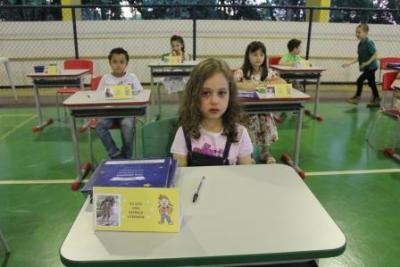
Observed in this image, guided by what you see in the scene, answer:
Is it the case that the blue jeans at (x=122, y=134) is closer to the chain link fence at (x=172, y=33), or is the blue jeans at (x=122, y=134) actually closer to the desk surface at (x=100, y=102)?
the desk surface at (x=100, y=102)

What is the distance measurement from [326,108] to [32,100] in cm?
501

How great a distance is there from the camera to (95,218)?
3.49ft

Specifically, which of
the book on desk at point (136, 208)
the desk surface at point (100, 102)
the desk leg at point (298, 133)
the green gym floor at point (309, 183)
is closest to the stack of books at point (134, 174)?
the book on desk at point (136, 208)

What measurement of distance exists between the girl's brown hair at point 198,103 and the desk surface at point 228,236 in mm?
514

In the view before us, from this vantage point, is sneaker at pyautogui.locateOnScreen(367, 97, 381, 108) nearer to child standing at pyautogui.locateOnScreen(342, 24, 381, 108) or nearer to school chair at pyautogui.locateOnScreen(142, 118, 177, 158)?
child standing at pyautogui.locateOnScreen(342, 24, 381, 108)

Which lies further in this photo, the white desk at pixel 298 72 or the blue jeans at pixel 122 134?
the white desk at pixel 298 72

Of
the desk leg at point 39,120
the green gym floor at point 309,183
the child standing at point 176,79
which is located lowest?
the green gym floor at point 309,183

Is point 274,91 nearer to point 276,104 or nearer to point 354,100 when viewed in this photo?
point 276,104

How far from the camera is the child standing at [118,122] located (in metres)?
3.47

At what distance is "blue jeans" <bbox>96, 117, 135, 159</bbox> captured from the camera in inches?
136

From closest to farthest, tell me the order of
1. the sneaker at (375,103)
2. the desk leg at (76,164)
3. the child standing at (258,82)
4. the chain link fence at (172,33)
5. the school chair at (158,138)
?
the school chair at (158,138) → the desk leg at (76,164) → the child standing at (258,82) → the sneaker at (375,103) → the chain link fence at (172,33)

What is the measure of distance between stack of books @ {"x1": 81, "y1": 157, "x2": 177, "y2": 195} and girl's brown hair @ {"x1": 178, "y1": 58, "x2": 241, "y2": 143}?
48cm

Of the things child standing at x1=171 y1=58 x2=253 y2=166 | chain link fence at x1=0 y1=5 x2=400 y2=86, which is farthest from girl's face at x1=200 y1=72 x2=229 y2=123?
chain link fence at x1=0 y1=5 x2=400 y2=86

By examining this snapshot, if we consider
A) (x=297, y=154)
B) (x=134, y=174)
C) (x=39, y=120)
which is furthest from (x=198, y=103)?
(x=39, y=120)
